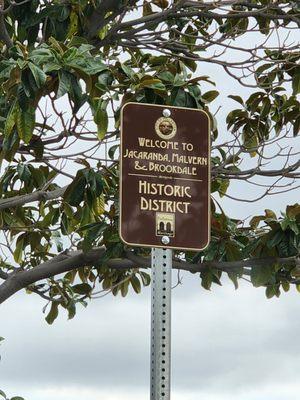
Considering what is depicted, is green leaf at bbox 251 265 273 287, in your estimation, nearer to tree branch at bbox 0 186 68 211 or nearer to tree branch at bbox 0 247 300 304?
tree branch at bbox 0 247 300 304

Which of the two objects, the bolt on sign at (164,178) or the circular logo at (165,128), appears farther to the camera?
→ the circular logo at (165,128)

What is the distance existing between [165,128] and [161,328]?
3.30 ft

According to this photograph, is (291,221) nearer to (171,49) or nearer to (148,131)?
(171,49)

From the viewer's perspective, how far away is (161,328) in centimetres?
495

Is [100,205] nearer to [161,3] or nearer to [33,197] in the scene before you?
[33,197]

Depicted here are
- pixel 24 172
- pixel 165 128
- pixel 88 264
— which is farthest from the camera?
pixel 24 172

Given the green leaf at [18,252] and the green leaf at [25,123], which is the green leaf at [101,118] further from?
the green leaf at [18,252]

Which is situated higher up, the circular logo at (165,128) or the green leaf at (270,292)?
the green leaf at (270,292)

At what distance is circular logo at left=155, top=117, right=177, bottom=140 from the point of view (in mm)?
5094

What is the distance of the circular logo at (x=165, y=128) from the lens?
16.7ft

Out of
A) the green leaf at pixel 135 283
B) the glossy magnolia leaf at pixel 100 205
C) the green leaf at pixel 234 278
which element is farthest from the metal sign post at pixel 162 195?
the green leaf at pixel 135 283

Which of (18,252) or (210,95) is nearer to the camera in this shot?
(210,95)

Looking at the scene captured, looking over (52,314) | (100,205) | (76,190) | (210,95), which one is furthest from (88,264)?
(210,95)

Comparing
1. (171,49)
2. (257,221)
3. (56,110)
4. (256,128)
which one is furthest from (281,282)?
(56,110)
